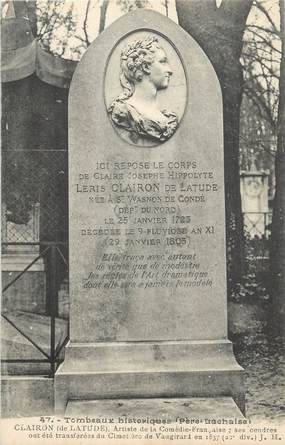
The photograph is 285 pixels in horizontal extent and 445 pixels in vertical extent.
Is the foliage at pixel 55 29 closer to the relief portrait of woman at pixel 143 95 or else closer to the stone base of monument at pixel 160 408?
the relief portrait of woman at pixel 143 95

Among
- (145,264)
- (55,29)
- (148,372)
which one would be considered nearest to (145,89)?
(145,264)

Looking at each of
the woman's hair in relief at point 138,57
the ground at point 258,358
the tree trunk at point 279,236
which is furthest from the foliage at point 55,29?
the woman's hair in relief at point 138,57

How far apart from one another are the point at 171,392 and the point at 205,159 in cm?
208

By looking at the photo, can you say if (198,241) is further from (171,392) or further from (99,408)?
(99,408)

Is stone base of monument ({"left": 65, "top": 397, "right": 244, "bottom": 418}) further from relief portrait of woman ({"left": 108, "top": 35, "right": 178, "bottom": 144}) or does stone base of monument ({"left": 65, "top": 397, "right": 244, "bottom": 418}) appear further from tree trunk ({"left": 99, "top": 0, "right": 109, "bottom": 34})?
tree trunk ({"left": 99, "top": 0, "right": 109, "bottom": 34})

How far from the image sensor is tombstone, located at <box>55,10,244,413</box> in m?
4.80

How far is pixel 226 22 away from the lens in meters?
7.93

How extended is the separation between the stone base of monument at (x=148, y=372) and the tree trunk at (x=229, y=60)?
3651 millimetres

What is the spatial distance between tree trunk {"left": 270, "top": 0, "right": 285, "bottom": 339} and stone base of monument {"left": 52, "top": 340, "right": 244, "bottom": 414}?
9.36 ft

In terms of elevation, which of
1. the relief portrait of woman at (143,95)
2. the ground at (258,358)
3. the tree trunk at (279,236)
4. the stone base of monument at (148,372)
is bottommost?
the ground at (258,358)

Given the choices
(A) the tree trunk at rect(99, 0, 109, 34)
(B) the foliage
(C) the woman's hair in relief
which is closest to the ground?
(C) the woman's hair in relief

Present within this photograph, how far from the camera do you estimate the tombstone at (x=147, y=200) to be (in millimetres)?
4797

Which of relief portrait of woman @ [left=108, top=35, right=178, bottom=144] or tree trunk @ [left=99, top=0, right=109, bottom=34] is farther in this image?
tree trunk @ [left=99, top=0, right=109, bottom=34]

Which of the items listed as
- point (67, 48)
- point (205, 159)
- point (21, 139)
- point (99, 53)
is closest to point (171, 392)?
point (205, 159)
